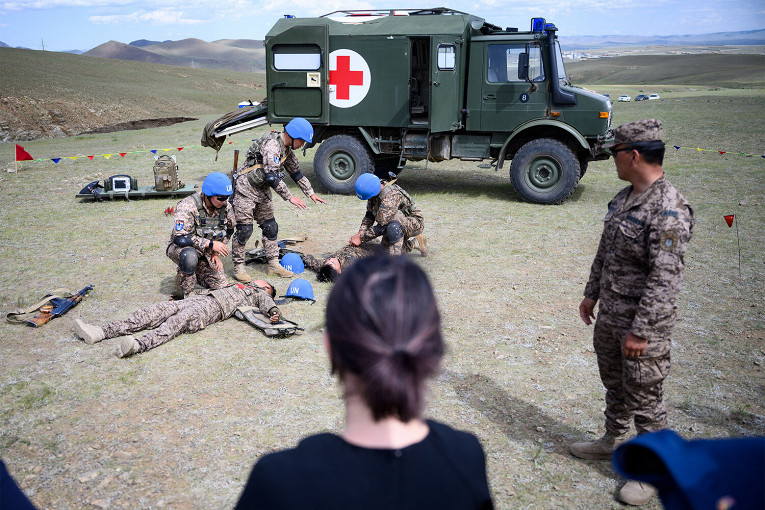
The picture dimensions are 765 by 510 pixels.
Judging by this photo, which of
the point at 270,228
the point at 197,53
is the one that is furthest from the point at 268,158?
the point at 197,53

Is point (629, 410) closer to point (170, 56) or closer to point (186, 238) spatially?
point (186, 238)

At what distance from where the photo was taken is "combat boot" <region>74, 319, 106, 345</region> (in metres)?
4.89

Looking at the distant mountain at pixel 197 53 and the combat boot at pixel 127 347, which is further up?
the distant mountain at pixel 197 53

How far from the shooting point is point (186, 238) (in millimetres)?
5766

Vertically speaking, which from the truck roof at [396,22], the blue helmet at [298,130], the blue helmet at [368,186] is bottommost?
the blue helmet at [368,186]

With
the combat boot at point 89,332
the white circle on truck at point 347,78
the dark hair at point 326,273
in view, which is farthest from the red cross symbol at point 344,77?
the combat boot at point 89,332

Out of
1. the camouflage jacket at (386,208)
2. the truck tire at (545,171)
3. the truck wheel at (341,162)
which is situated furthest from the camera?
the truck wheel at (341,162)

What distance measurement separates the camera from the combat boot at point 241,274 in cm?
666

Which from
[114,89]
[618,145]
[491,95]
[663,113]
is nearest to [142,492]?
[618,145]

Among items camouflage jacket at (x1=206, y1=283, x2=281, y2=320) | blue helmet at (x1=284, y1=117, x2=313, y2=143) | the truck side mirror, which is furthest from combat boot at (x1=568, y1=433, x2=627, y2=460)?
the truck side mirror

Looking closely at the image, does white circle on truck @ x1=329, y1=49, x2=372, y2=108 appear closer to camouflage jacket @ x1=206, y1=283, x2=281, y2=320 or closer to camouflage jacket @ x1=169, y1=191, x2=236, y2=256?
camouflage jacket @ x1=169, y1=191, x2=236, y2=256

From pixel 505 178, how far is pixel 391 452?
464 inches

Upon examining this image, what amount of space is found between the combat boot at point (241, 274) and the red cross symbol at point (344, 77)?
4.67m

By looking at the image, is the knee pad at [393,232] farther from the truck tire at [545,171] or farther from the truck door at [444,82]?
the truck tire at [545,171]
